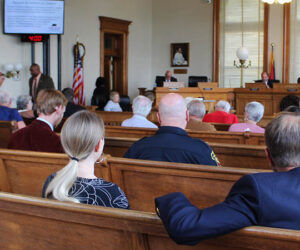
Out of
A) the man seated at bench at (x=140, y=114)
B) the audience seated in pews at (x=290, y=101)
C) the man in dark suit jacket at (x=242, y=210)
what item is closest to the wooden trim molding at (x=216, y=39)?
the audience seated in pews at (x=290, y=101)

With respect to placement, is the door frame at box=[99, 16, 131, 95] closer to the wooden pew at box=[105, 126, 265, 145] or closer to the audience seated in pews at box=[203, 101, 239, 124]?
the audience seated in pews at box=[203, 101, 239, 124]

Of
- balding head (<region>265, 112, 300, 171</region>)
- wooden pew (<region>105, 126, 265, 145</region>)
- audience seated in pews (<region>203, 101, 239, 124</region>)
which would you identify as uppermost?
balding head (<region>265, 112, 300, 171</region>)

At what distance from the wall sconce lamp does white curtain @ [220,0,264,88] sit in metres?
6.06

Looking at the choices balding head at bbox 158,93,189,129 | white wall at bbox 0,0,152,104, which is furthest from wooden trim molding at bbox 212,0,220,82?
balding head at bbox 158,93,189,129

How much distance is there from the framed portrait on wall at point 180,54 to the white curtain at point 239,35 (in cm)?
100

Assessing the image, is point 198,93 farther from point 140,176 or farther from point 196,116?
point 140,176

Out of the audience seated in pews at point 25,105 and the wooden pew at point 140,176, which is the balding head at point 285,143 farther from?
the audience seated in pews at point 25,105

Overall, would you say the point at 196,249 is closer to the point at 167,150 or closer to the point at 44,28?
the point at 167,150

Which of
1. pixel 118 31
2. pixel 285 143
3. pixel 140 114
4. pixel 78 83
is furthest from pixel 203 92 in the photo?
pixel 285 143

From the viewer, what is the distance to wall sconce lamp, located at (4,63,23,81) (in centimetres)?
954

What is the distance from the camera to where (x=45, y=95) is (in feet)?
11.3

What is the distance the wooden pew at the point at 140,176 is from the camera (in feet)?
7.47

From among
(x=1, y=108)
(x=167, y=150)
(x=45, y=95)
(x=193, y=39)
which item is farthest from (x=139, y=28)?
(x=167, y=150)

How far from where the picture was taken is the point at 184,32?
1405 cm
